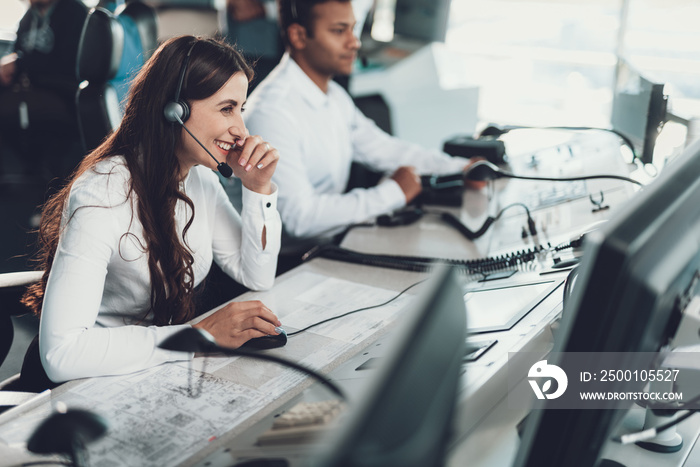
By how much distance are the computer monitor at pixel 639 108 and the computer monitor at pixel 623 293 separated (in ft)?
3.78

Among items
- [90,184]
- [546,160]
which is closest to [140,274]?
[90,184]

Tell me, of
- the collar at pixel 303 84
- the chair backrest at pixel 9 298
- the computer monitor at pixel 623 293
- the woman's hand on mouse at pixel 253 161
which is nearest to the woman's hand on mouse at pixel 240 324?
the woman's hand on mouse at pixel 253 161

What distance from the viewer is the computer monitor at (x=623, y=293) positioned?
1.61 ft

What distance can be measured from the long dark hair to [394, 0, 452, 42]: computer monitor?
1.79 m

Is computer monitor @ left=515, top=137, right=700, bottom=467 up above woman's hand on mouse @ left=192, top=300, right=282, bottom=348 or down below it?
above

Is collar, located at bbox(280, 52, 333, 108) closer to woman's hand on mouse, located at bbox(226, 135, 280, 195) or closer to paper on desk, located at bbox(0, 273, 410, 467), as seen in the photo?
woman's hand on mouse, located at bbox(226, 135, 280, 195)

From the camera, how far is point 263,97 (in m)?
1.91

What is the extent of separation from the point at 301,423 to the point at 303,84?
143 cm

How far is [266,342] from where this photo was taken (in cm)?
106

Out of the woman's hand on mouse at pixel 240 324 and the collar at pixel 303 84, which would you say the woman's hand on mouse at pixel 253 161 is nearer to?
the woman's hand on mouse at pixel 240 324

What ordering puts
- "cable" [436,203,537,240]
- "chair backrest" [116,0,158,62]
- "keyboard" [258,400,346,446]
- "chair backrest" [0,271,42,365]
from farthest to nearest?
1. "chair backrest" [116,0,158,62]
2. "cable" [436,203,537,240]
3. "chair backrest" [0,271,42,365]
4. "keyboard" [258,400,346,446]

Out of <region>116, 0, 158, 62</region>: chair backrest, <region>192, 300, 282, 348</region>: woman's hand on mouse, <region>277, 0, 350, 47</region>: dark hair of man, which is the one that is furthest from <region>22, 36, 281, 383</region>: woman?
<region>116, 0, 158, 62</region>: chair backrest

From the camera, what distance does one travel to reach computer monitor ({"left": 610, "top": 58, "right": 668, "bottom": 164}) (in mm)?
1634

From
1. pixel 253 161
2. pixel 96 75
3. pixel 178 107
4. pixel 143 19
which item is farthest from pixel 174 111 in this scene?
pixel 143 19
